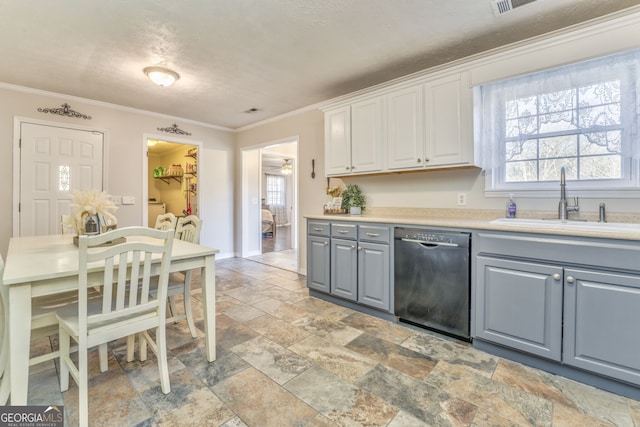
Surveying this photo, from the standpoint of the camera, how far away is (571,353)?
5.95 feet

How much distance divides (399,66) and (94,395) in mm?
3468

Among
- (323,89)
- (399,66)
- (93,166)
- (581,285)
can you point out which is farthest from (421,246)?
(93,166)

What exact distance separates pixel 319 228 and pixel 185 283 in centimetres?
146

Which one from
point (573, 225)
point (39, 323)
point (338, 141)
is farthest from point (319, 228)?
point (39, 323)

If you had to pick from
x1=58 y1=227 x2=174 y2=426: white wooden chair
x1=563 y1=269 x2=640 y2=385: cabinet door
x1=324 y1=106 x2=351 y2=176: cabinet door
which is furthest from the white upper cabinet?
x1=58 y1=227 x2=174 y2=426: white wooden chair

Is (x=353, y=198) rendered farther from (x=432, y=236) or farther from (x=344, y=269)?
(x=432, y=236)

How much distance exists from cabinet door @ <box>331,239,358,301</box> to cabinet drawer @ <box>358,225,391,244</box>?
133 mm

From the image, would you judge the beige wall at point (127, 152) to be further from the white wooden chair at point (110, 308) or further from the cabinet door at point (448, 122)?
the cabinet door at point (448, 122)

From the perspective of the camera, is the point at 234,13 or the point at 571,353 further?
the point at 234,13

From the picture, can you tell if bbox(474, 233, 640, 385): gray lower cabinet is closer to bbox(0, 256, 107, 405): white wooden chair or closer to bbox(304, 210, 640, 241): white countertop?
bbox(304, 210, 640, 241): white countertop

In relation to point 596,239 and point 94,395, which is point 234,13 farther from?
point 596,239

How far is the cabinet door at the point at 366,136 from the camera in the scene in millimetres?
3090

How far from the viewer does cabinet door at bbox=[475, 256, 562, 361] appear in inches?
73.9

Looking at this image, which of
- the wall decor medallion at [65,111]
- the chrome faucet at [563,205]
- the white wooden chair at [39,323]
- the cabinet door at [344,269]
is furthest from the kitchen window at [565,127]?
the wall decor medallion at [65,111]
